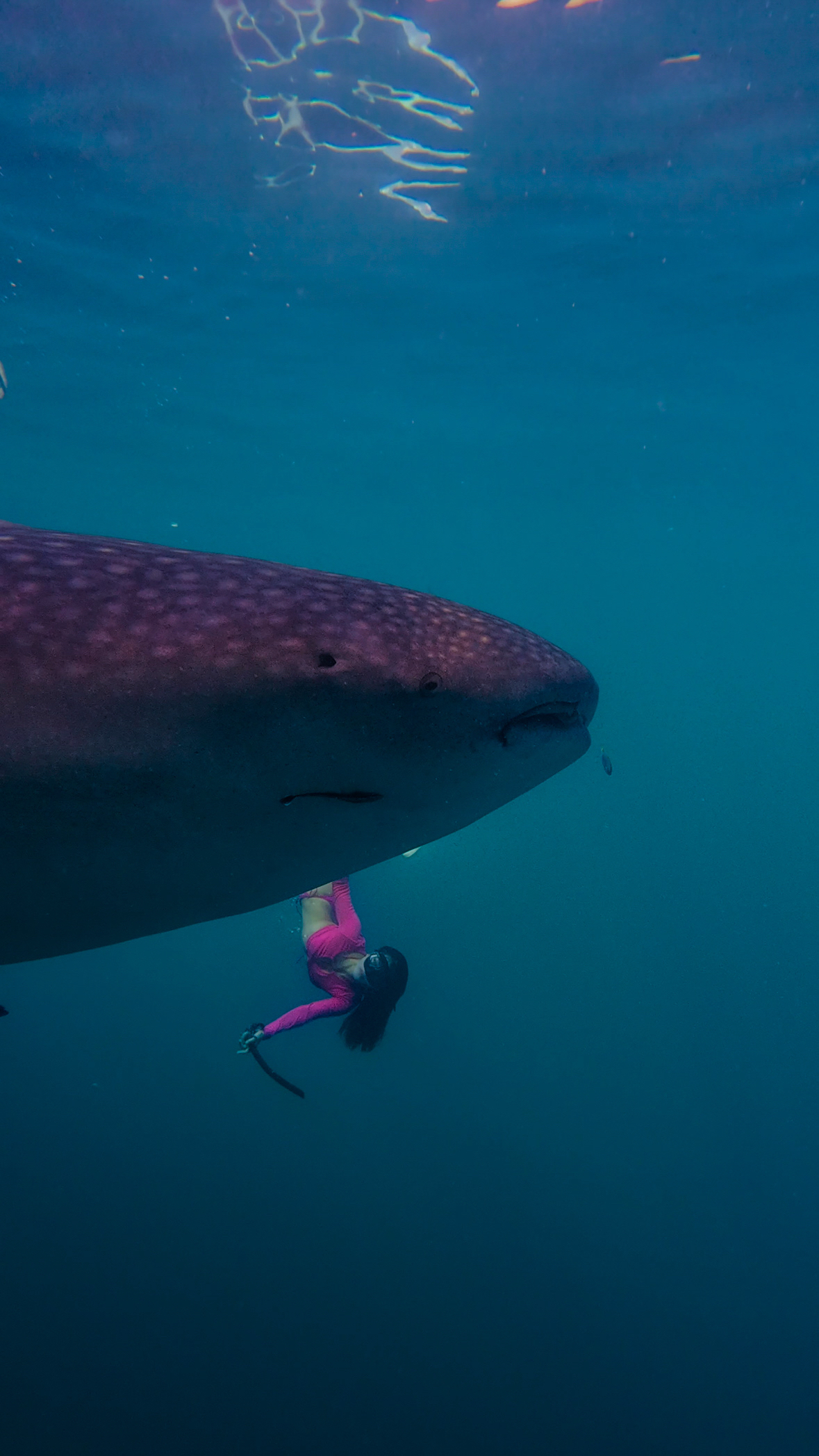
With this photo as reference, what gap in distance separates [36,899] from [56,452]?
3642 cm

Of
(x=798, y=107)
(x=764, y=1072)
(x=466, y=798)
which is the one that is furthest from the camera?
(x=764, y=1072)

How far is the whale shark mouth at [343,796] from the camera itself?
159 cm

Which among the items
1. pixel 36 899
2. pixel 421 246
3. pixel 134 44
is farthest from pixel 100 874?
pixel 421 246

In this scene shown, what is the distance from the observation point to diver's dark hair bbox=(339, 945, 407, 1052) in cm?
814

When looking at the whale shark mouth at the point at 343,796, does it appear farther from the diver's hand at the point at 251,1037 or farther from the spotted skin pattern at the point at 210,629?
the diver's hand at the point at 251,1037

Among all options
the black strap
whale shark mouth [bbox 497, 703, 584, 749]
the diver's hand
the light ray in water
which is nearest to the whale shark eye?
whale shark mouth [bbox 497, 703, 584, 749]

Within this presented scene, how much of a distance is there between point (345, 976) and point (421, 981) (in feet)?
44.6

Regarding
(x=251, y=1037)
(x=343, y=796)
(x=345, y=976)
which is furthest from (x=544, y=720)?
(x=345, y=976)

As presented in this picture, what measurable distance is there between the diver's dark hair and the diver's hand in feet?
3.35

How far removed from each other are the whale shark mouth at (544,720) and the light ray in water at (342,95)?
13.7m

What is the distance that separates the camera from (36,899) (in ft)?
5.19

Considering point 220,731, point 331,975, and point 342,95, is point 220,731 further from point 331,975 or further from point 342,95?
point 342,95

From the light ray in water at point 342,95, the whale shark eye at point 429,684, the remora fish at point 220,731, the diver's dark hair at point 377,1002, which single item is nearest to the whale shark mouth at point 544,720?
the remora fish at point 220,731

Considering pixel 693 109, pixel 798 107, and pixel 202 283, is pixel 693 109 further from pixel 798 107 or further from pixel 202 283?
pixel 202 283
